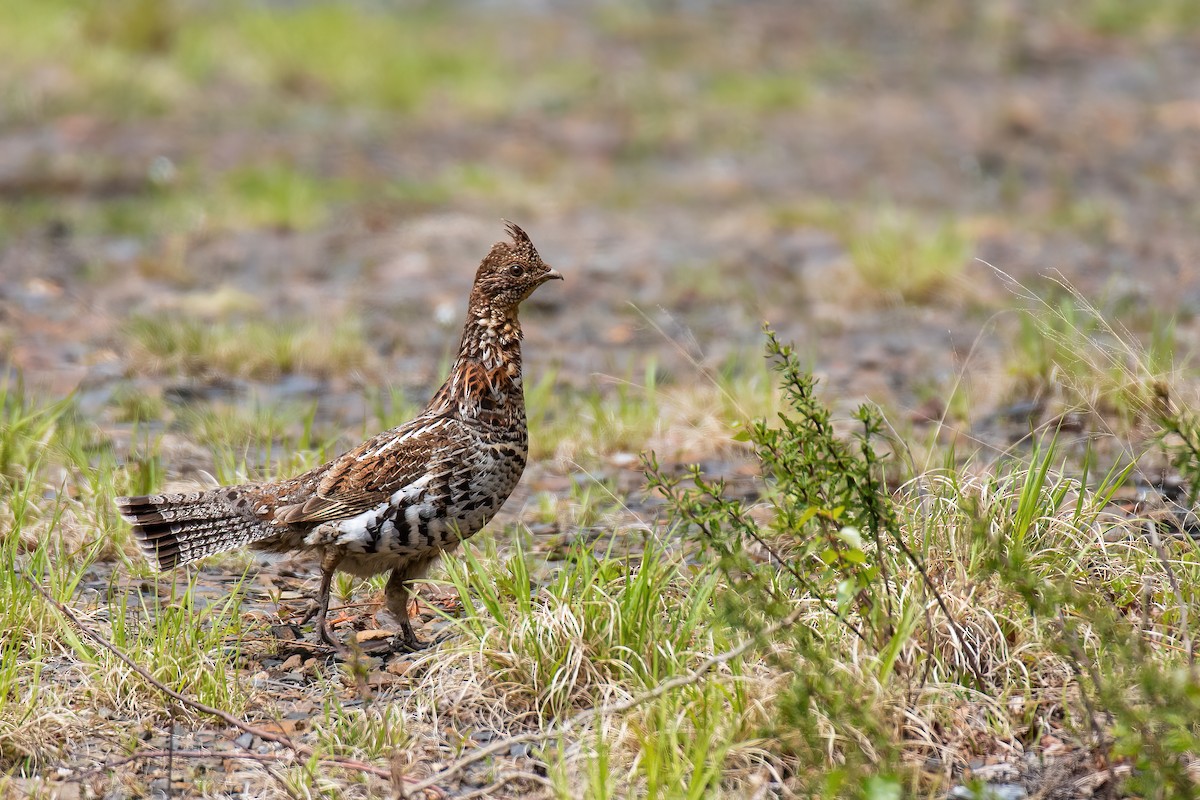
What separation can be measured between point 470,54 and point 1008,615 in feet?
44.4

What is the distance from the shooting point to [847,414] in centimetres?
771

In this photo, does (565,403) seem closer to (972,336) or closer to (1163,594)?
(972,336)

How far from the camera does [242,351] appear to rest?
8.73 meters

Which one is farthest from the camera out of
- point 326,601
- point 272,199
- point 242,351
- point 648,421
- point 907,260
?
point 272,199

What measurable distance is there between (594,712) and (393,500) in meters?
Answer: 1.20

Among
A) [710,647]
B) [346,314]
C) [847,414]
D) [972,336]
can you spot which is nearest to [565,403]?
[847,414]

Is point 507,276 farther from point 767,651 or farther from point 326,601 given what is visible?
point 767,651

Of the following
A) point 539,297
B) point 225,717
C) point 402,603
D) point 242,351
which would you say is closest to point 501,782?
point 225,717

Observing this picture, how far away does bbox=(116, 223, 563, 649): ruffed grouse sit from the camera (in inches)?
203

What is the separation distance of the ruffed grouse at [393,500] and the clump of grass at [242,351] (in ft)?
10.9

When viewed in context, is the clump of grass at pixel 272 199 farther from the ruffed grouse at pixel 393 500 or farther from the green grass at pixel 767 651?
the ruffed grouse at pixel 393 500

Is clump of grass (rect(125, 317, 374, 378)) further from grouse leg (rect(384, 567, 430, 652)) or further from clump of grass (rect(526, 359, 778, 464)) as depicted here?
grouse leg (rect(384, 567, 430, 652))

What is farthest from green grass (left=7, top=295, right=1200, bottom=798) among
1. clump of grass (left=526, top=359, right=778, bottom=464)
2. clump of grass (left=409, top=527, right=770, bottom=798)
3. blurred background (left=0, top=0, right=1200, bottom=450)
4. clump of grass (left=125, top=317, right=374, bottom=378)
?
clump of grass (left=125, top=317, right=374, bottom=378)

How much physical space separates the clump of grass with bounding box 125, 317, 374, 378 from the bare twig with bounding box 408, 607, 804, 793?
4.62 meters
